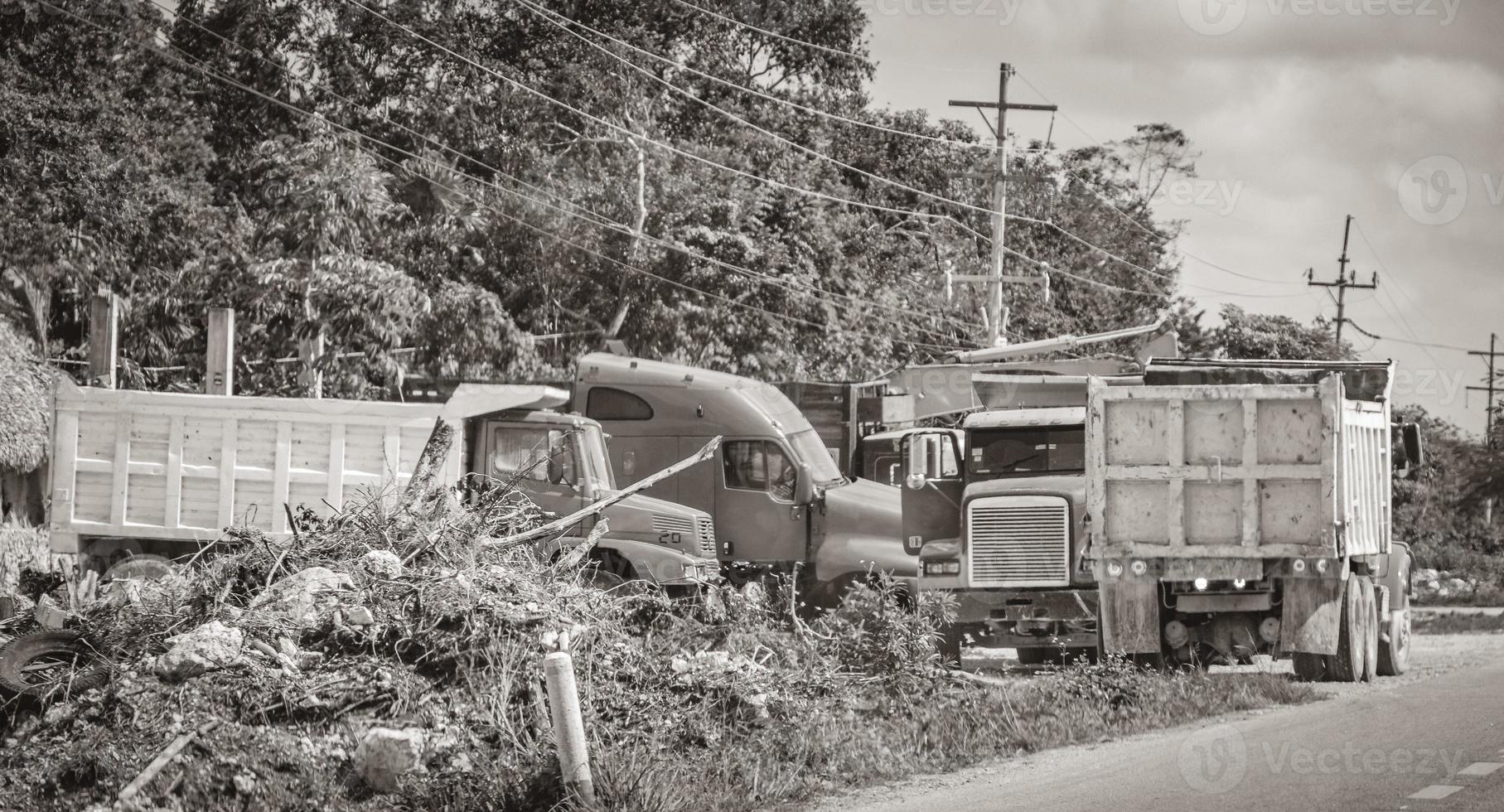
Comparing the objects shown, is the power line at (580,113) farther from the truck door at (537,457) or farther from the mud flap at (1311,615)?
the mud flap at (1311,615)

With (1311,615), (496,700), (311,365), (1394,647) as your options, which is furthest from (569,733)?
(311,365)

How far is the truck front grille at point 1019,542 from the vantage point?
13.8m

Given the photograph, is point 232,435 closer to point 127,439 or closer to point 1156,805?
point 127,439

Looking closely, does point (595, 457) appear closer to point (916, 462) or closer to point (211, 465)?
point (916, 462)

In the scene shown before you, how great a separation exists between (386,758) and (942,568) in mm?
7283

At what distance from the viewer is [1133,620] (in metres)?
12.7

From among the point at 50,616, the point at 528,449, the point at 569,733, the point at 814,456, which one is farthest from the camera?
the point at 814,456

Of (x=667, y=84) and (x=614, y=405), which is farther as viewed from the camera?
(x=667, y=84)

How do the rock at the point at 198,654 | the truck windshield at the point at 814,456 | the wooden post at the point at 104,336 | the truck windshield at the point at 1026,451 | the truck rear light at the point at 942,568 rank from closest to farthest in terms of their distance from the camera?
the rock at the point at 198,654 → the truck rear light at the point at 942,568 → the truck windshield at the point at 1026,451 → the truck windshield at the point at 814,456 → the wooden post at the point at 104,336

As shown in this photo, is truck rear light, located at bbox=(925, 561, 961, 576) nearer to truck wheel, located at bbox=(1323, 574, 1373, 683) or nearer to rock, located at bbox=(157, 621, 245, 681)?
truck wheel, located at bbox=(1323, 574, 1373, 683)

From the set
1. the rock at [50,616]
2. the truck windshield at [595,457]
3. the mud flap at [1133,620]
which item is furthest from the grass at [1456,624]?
the rock at [50,616]

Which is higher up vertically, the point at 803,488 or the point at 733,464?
the point at 733,464

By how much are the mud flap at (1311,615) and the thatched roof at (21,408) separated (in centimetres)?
1650

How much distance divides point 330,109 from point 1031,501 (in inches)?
926
